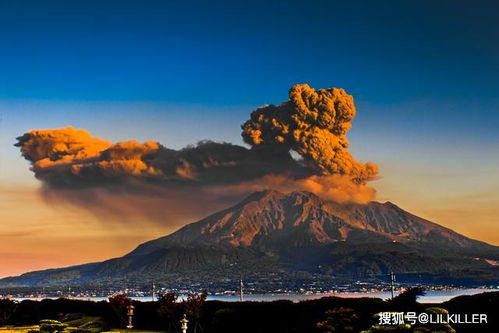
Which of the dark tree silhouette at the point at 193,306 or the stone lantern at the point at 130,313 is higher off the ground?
the dark tree silhouette at the point at 193,306

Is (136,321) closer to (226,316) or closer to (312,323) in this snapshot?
(226,316)

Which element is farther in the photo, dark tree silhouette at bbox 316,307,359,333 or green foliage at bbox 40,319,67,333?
green foliage at bbox 40,319,67,333

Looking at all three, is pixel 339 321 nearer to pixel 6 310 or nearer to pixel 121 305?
pixel 121 305

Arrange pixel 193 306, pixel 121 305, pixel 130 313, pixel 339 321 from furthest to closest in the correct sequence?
pixel 121 305 → pixel 130 313 → pixel 193 306 → pixel 339 321

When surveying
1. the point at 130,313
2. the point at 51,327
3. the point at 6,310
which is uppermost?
the point at 6,310

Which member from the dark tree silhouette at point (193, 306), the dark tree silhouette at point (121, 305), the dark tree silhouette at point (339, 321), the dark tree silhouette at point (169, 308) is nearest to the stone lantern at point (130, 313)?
the dark tree silhouette at point (121, 305)

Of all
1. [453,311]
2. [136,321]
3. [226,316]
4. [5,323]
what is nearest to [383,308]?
[453,311]

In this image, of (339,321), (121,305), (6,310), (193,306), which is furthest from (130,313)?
(339,321)

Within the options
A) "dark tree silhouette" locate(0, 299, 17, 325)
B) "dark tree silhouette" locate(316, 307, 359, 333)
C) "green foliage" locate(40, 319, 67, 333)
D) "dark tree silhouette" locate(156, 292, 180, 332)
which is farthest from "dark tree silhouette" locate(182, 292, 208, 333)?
"dark tree silhouette" locate(0, 299, 17, 325)

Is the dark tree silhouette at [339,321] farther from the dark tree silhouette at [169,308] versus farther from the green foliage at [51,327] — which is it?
the green foliage at [51,327]

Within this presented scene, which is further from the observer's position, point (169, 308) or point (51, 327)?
point (51, 327)

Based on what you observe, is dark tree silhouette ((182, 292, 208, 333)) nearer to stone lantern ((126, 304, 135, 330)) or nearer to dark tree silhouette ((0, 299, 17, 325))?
stone lantern ((126, 304, 135, 330))
